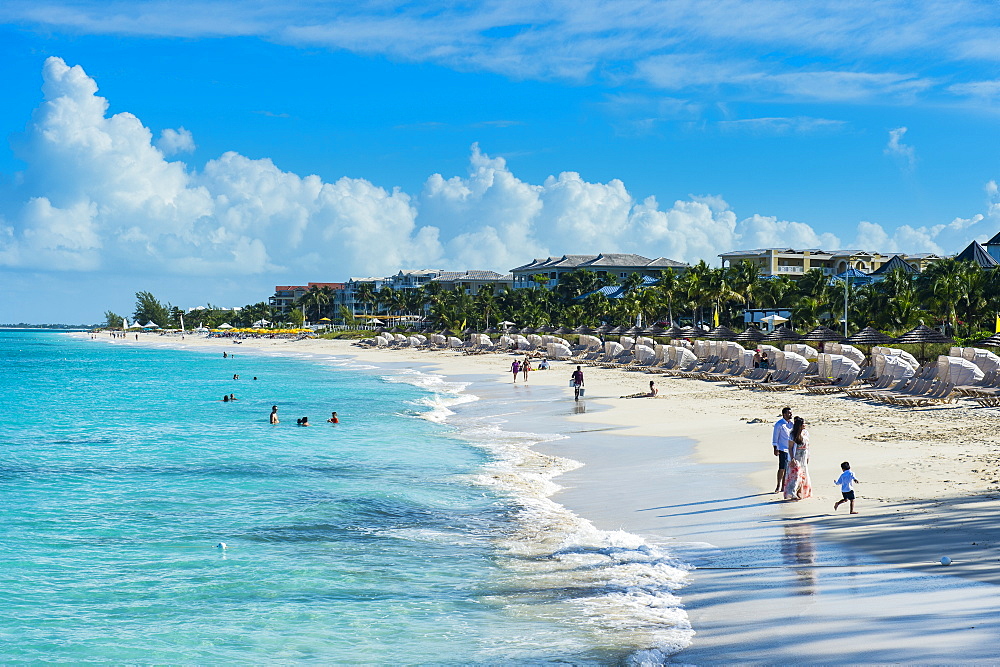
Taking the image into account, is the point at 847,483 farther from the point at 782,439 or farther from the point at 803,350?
the point at 803,350

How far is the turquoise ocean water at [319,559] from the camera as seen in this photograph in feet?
28.5

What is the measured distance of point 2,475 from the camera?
1966 cm

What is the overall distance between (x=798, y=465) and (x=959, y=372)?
47.2 feet

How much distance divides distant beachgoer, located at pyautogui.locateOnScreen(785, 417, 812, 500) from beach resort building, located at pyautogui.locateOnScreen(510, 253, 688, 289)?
11613 centimetres

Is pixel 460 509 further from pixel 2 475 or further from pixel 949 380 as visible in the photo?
pixel 949 380

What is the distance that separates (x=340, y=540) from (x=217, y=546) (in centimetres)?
182

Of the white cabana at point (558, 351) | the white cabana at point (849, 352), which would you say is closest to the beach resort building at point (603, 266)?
the white cabana at point (558, 351)

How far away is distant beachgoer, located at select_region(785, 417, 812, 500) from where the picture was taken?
40.7 ft

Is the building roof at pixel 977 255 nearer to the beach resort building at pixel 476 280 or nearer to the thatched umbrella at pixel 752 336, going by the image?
the thatched umbrella at pixel 752 336

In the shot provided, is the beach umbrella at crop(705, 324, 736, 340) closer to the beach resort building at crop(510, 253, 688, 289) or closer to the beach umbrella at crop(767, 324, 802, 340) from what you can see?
the beach umbrella at crop(767, 324, 802, 340)

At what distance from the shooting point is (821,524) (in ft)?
36.8

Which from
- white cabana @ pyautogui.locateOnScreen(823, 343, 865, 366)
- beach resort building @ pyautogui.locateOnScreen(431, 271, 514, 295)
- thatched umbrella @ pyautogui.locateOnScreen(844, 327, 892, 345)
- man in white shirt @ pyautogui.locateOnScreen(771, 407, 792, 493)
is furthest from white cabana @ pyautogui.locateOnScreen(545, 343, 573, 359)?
beach resort building @ pyautogui.locateOnScreen(431, 271, 514, 295)

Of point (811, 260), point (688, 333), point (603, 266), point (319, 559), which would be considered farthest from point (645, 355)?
point (603, 266)

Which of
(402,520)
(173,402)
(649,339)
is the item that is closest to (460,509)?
(402,520)
